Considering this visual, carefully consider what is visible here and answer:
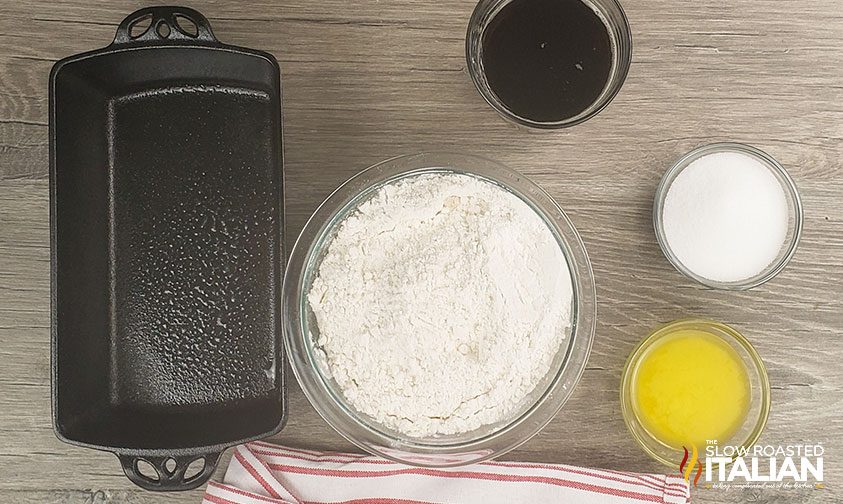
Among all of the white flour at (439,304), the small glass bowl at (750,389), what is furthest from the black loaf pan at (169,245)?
the small glass bowl at (750,389)

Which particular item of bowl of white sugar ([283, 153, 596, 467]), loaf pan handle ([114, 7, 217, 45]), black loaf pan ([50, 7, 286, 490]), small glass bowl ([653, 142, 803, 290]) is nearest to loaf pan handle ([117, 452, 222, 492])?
black loaf pan ([50, 7, 286, 490])

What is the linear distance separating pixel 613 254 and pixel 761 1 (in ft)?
1.33

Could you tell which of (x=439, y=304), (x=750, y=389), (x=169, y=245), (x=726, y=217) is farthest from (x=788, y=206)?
(x=169, y=245)

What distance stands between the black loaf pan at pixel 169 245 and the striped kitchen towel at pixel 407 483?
86mm

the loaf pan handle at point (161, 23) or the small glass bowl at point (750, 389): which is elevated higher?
the loaf pan handle at point (161, 23)

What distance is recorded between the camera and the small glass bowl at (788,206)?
106 centimetres

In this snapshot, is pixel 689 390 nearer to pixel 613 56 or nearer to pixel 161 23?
pixel 613 56

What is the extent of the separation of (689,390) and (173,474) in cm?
68

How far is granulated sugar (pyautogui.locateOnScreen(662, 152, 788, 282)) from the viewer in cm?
104

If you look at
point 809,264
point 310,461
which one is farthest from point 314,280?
point 809,264

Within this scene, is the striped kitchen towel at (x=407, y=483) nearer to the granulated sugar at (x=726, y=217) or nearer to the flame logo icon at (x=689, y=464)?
the flame logo icon at (x=689, y=464)

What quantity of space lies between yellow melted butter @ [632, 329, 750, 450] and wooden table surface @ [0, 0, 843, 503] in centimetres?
5

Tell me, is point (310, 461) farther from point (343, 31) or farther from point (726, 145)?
point (726, 145)

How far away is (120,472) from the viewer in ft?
3.68
